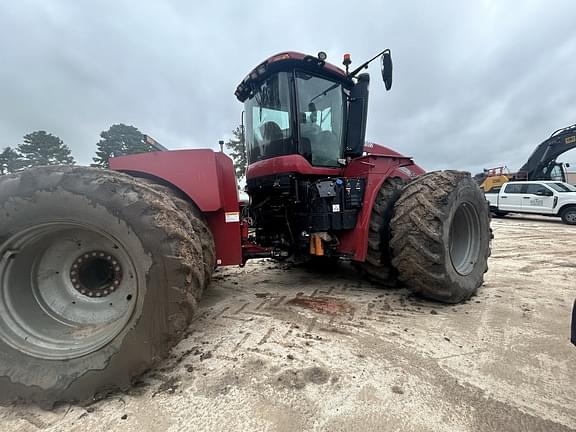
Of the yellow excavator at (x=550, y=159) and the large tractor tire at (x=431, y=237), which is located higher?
the yellow excavator at (x=550, y=159)

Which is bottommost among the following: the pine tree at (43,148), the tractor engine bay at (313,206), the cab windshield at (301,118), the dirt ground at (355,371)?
the dirt ground at (355,371)

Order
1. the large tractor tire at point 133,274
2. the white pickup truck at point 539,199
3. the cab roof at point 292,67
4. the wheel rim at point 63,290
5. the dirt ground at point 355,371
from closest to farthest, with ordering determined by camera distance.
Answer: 1. the dirt ground at point 355,371
2. the large tractor tire at point 133,274
3. the wheel rim at point 63,290
4. the cab roof at point 292,67
5. the white pickup truck at point 539,199

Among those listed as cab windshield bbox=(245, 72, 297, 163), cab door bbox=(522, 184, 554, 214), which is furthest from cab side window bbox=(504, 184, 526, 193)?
cab windshield bbox=(245, 72, 297, 163)

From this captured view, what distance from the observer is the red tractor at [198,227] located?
1561mm

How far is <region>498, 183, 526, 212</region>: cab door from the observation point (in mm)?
12328

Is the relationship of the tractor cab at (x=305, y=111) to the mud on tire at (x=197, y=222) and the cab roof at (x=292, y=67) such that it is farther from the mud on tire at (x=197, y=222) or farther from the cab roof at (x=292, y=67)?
the mud on tire at (x=197, y=222)

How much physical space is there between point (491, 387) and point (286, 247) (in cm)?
219

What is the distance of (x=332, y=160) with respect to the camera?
128 inches

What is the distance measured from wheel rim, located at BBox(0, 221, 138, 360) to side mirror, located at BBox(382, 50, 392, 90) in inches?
112

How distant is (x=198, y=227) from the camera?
219 centimetres

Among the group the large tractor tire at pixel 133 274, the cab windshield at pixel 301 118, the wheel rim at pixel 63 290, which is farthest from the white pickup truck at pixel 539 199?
the wheel rim at pixel 63 290

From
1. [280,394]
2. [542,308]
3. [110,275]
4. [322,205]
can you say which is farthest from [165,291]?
[542,308]

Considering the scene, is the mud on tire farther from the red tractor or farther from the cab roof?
the cab roof

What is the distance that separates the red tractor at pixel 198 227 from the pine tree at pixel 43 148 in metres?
27.6
